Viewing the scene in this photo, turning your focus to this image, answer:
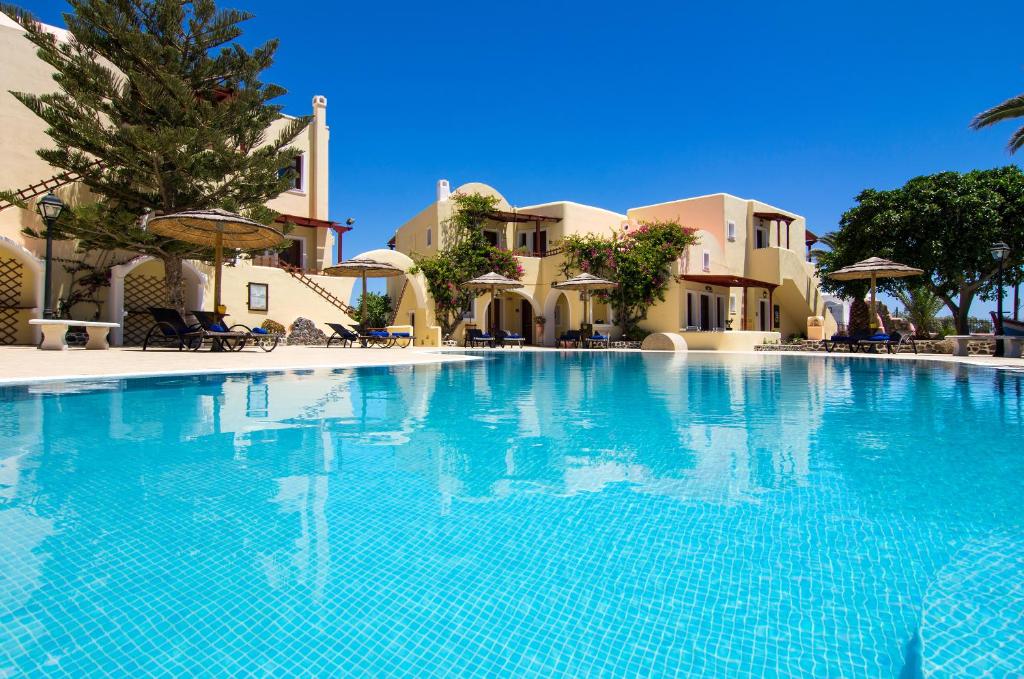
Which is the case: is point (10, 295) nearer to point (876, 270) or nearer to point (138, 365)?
point (138, 365)

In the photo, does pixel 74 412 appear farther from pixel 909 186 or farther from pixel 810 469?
pixel 909 186

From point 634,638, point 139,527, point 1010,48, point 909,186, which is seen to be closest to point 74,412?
Result: point 139,527

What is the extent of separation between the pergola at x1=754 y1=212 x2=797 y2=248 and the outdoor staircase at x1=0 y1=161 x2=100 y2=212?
2659 cm

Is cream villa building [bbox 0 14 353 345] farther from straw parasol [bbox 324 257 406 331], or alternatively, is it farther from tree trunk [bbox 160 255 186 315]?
straw parasol [bbox 324 257 406 331]

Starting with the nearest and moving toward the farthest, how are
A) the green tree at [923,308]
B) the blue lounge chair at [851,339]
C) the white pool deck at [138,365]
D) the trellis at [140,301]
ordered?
the white pool deck at [138,365] < the trellis at [140,301] < the blue lounge chair at [851,339] < the green tree at [923,308]

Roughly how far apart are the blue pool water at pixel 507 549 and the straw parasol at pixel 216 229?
24.9 ft

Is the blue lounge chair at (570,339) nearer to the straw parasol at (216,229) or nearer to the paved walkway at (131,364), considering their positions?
the paved walkway at (131,364)

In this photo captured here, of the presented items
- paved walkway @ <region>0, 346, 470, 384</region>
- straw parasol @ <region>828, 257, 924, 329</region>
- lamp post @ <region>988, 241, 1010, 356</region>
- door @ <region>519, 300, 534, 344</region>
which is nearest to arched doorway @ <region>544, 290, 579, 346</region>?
door @ <region>519, 300, 534, 344</region>

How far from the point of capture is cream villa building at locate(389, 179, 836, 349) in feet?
77.6

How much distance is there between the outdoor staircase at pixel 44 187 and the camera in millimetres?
15008

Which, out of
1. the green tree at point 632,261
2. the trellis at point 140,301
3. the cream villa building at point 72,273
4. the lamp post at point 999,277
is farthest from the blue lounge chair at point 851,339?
the trellis at point 140,301

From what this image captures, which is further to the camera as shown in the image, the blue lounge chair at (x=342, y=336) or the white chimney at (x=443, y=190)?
the white chimney at (x=443, y=190)

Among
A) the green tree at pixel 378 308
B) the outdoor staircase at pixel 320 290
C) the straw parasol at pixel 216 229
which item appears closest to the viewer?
the straw parasol at pixel 216 229

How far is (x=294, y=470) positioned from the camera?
11.5 ft
